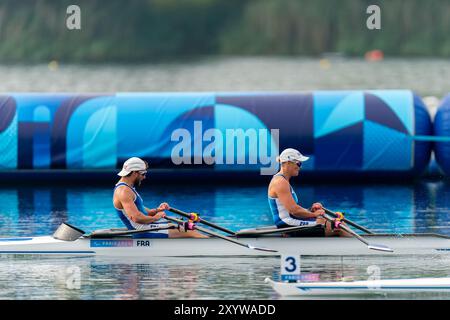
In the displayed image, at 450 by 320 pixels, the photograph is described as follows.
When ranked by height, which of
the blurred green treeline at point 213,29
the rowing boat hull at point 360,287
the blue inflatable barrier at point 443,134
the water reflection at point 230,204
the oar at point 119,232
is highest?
the blurred green treeline at point 213,29

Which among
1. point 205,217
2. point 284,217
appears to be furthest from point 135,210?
point 205,217

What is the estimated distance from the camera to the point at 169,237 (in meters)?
22.1

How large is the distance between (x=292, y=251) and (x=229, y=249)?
1149mm

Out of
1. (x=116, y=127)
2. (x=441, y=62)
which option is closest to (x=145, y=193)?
(x=116, y=127)

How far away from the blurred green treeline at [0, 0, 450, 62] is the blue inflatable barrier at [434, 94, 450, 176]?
53.1 meters

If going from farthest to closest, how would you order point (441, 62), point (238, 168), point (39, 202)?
point (441, 62) → point (238, 168) → point (39, 202)

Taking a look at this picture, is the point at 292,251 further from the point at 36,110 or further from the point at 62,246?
the point at 36,110

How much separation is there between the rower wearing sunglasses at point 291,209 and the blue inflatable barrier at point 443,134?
991cm

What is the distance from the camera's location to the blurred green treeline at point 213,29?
85.2 meters

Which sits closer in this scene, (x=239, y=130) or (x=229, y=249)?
(x=229, y=249)

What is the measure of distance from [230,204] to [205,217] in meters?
1.97

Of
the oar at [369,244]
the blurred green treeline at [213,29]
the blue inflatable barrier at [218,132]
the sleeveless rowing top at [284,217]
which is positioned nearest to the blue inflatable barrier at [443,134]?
the blue inflatable barrier at [218,132]

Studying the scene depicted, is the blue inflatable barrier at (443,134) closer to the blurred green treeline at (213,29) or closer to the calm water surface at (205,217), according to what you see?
the calm water surface at (205,217)

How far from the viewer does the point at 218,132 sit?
102 ft
